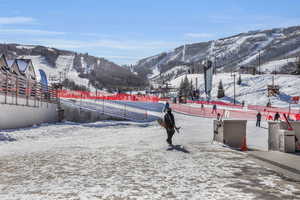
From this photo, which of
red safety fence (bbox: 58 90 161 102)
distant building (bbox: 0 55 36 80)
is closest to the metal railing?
red safety fence (bbox: 58 90 161 102)

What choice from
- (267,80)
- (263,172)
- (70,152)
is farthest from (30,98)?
(267,80)

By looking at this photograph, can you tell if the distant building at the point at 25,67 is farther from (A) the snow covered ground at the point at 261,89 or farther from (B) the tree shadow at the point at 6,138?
(A) the snow covered ground at the point at 261,89

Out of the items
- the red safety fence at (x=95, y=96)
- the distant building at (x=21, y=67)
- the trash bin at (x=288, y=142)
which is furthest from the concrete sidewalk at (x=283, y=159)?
the distant building at (x=21, y=67)

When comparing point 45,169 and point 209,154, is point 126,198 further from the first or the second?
point 209,154

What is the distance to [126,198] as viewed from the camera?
20.1ft

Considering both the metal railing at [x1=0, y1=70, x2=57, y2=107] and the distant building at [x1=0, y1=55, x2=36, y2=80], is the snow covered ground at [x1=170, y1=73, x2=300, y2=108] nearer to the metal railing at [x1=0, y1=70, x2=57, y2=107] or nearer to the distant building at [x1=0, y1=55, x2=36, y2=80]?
the distant building at [x1=0, y1=55, x2=36, y2=80]

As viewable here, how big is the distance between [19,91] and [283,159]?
18436 millimetres

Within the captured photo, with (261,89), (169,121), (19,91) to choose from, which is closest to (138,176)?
(169,121)

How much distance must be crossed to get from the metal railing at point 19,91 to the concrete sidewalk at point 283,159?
15.3 metres

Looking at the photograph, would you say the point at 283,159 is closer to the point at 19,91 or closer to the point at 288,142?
the point at 288,142

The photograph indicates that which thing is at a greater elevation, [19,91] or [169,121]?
[19,91]

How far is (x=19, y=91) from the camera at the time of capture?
23.7 meters

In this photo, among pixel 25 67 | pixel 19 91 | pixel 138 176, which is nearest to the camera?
pixel 138 176

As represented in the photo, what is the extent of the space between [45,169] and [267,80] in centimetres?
14878
